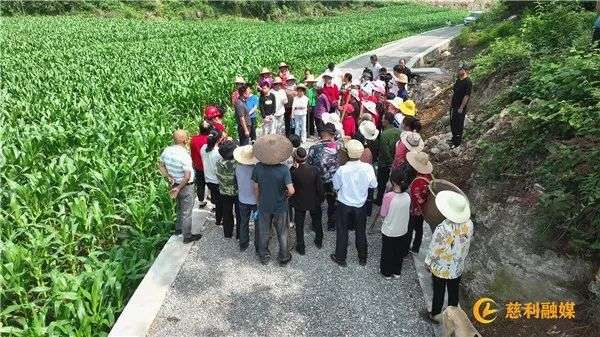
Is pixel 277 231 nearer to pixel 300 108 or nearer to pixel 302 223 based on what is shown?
pixel 302 223

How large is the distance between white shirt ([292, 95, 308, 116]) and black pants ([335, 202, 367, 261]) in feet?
13.8

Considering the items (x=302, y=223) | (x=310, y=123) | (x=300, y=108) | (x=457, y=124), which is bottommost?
(x=302, y=223)

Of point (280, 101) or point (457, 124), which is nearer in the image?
point (457, 124)

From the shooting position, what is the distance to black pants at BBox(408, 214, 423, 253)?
19.7 ft

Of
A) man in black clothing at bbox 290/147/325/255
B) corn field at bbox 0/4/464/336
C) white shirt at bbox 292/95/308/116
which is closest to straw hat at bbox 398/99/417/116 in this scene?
white shirt at bbox 292/95/308/116

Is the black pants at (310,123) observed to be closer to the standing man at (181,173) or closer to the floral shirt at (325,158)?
the floral shirt at (325,158)

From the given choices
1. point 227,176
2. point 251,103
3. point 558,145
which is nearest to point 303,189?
point 227,176

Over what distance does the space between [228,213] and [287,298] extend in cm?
178

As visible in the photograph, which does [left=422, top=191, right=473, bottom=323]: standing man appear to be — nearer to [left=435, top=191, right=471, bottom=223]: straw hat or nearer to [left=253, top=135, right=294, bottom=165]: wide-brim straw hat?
[left=435, top=191, right=471, bottom=223]: straw hat

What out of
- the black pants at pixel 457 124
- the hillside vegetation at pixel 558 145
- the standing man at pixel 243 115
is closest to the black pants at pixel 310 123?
the standing man at pixel 243 115

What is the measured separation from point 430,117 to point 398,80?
2.54 m

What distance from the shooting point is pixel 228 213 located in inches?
263

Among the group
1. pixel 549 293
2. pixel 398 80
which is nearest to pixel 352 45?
pixel 398 80

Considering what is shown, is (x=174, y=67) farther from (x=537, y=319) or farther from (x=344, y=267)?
(x=537, y=319)
